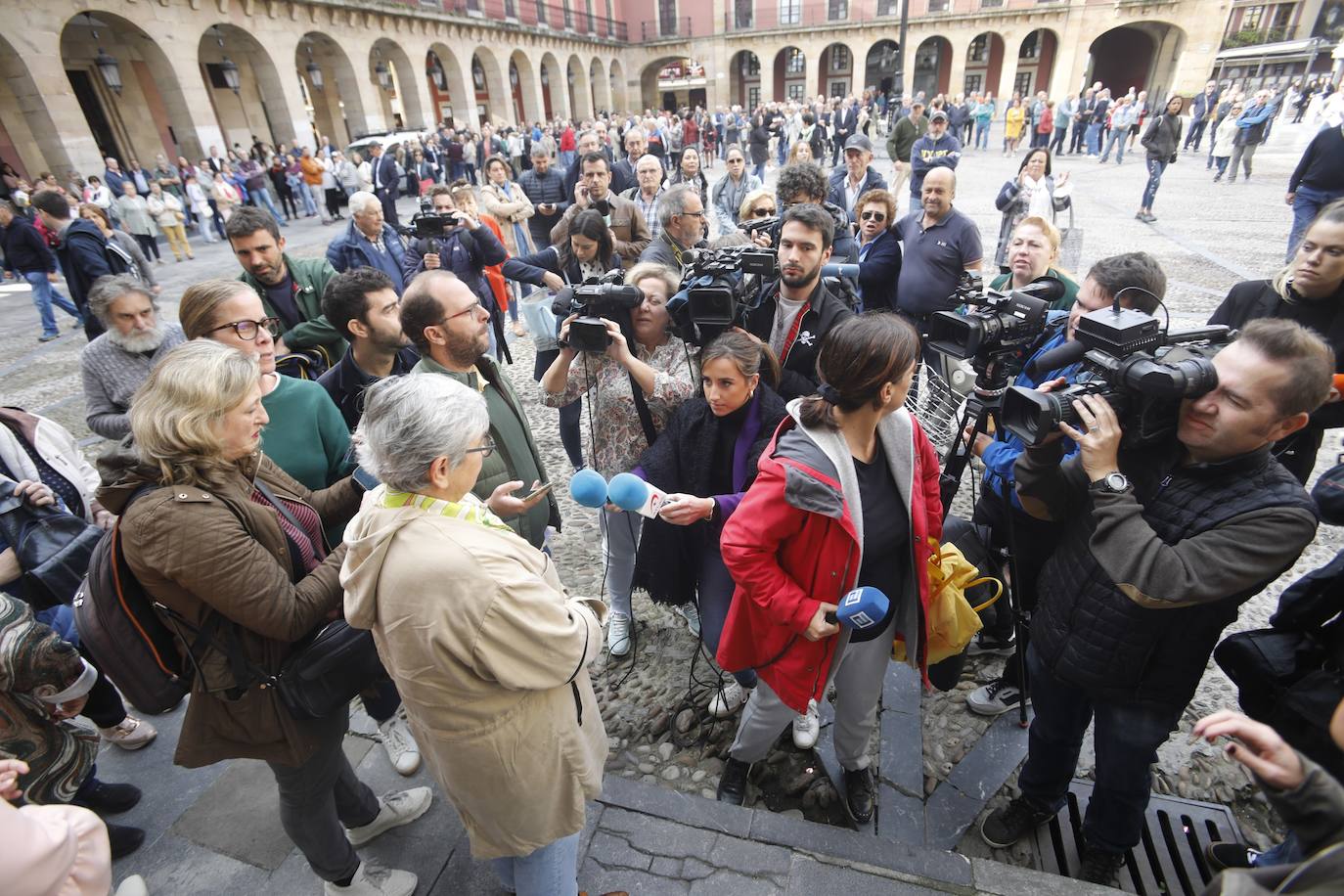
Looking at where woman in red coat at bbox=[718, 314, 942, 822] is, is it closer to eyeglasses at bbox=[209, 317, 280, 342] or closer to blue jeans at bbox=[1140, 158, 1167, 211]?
eyeglasses at bbox=[209, 317, 280, 342]

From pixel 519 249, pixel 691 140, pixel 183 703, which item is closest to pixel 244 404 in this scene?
pixel 183 703

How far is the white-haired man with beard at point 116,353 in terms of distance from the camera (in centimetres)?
297

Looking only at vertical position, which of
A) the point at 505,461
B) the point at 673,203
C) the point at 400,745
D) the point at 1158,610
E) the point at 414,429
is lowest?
the point at 400,745

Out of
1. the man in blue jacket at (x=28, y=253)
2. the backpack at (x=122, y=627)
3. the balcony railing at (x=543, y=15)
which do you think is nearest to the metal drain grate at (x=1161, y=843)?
the backpack at (x=122, y=627)

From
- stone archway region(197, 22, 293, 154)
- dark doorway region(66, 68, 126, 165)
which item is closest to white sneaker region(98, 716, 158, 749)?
dark doorway region(66, 68, 126, 165)

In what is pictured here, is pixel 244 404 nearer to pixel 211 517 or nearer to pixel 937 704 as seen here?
pixel 211 517

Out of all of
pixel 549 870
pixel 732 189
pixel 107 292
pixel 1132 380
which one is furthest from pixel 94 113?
pixel 1132 380

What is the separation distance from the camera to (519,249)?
806cm

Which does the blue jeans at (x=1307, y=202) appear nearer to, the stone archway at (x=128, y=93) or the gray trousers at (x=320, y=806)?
the gray trousers at (x=320, y=806)

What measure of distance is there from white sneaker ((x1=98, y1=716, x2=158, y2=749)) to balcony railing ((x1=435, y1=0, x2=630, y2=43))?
26498mm

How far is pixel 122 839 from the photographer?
7.59 feet

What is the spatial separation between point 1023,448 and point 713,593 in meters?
1.29

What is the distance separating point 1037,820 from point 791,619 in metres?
1.29

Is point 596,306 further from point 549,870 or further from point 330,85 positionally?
point 330,85
